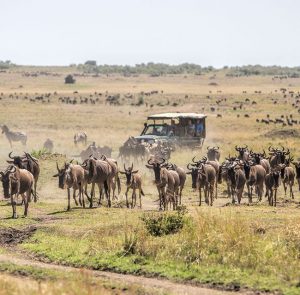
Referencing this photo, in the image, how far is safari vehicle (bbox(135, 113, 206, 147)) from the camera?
46.6 meters

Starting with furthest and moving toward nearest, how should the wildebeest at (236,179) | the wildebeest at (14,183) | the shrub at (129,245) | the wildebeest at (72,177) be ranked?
1. the wildebeest at (236,179)
2. the wildebeest at (72,177)
3. the wildebeest at (14,183)
4. the shrub at (129,245)

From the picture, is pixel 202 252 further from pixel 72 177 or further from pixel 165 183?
pixel 72 177

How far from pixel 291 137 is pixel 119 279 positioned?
1657 inches

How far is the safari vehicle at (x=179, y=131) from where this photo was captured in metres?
46.6

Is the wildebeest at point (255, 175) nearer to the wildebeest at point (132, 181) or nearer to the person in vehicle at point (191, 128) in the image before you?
the wildebeest at point (132, 181)

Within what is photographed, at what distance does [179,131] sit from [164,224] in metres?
27.2

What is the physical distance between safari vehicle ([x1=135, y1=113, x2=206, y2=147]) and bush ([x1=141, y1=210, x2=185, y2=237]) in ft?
81.5

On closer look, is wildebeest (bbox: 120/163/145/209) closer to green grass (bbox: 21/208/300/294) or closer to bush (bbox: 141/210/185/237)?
green grass (bbox: 21/208/300/294)

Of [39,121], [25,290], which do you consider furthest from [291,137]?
[25,290]

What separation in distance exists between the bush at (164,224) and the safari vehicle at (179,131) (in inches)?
979

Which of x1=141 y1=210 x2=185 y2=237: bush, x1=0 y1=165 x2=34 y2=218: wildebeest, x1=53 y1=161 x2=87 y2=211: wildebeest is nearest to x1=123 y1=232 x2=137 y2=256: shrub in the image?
x1=141 y1=210 x2=185 y2=237: bush

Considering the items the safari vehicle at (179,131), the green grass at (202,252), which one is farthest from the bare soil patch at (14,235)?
the safari vehicle at (179,131)

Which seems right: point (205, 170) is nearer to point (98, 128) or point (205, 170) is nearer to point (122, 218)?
point (122, 218)

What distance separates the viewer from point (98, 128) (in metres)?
69.2
